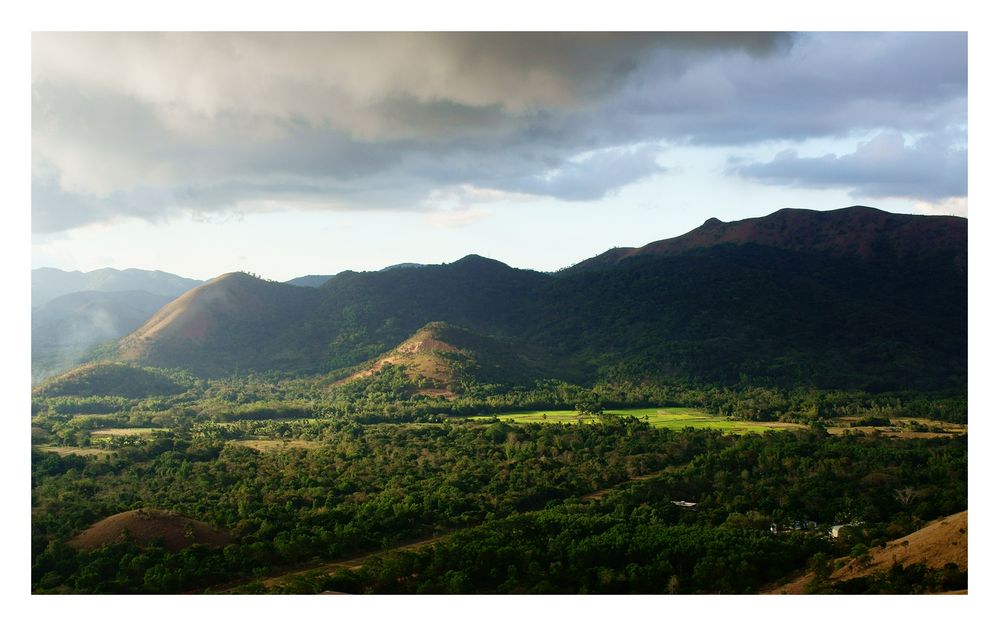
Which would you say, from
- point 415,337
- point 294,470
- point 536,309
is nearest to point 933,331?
point 536,309

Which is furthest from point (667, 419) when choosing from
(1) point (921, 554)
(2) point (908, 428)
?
(1) point (921, 554)

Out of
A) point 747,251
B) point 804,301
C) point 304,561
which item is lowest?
point 304,561

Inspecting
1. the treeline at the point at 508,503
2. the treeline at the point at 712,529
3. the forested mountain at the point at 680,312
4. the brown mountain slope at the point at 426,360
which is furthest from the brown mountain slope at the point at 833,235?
the treeline at the point at 712,529

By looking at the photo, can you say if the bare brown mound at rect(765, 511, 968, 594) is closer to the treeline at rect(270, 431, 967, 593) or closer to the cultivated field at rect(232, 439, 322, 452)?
the treeline at rect(270, 431, 967, 593)

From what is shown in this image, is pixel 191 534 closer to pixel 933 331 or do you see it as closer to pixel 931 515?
pixel 931 515

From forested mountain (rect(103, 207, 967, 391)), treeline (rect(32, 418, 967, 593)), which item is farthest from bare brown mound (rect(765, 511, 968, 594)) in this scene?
forested mountain (rect(103, 207, 967, 391))

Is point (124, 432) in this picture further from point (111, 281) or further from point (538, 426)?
point (111, 281)

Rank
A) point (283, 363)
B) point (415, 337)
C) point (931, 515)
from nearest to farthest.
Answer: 1. point (931, 515)
2. point (415, 337)
3. point (283, 363)

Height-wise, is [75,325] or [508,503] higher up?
[75,325]

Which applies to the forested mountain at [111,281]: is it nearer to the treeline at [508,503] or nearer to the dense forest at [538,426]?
the dense forest at [538,426]
